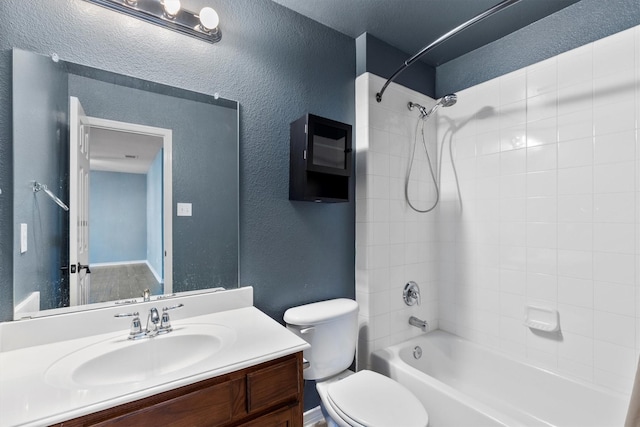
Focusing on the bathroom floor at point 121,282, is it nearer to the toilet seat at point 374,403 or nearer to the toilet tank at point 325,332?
the toilet tank at point 325,332

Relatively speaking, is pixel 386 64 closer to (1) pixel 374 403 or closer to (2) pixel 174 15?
(2) pixel 174 15

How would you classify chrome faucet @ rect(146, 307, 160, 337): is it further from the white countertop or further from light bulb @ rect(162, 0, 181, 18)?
light bulb @ rect(162, 0, 181, 18)

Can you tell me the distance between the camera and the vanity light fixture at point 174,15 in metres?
1.20

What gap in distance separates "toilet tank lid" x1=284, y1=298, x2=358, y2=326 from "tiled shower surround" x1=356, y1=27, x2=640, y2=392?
0.93 ft

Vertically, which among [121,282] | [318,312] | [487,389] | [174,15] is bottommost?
[487,389]

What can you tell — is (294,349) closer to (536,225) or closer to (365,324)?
(365,324)

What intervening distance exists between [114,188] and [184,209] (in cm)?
29

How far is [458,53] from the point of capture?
2189 mm

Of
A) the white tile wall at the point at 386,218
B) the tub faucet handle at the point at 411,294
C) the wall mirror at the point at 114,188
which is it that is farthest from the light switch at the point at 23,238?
the tub faucet handle at the point at 411,294

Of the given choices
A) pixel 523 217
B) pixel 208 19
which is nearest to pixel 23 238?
pixel 208 19

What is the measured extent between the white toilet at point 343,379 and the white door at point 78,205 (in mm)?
896

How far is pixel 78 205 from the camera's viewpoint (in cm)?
117

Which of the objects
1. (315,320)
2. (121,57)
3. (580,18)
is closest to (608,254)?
(580,18)

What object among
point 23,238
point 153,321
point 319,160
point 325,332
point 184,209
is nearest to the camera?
point 23,238
